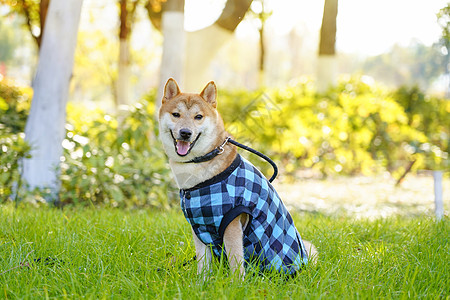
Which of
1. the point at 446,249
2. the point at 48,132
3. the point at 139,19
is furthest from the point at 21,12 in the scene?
the point at 446,249

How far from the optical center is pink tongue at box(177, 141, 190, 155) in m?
2.72

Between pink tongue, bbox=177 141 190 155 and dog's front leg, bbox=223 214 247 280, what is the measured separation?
546 mm

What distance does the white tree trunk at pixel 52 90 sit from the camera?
17.7 feet

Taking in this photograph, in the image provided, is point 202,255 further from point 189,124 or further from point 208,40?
point 208,40

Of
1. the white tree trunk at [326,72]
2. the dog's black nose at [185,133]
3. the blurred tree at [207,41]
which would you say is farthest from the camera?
the white tree trunk at [326,72]

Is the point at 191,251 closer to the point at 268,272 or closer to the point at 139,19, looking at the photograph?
the point at 268,272

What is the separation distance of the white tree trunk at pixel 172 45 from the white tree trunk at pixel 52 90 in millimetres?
1456

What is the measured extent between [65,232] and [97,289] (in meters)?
1.09

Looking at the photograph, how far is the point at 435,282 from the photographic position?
2.73m

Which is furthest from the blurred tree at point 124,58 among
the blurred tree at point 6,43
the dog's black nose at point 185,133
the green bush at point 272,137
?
the blurred tree at point 6,43

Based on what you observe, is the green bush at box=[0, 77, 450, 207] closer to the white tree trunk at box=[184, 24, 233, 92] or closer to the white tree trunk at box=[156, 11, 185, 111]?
the white tree trunk at box=[156, 11, 185, 111]

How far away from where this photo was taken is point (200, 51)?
7.38 m

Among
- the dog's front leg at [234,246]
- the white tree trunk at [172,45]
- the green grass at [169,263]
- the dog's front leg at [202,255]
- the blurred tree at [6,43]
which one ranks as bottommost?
the green grass at [169,263]

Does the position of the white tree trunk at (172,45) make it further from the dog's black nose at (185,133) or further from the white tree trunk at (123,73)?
the white tree trunk at (123,73)
